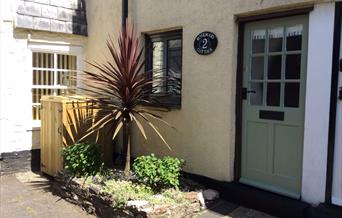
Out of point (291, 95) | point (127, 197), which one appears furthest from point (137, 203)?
point (291, 95)

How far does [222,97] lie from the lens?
4.95m

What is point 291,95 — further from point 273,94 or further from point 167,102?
point 167,102

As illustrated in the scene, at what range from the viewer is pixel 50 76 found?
7332 millimetres

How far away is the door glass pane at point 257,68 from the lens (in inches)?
185

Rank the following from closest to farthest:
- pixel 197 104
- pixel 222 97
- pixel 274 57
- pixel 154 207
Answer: pixel 154 207, pixel 274 57, pixel 222 97, pixel 197 104

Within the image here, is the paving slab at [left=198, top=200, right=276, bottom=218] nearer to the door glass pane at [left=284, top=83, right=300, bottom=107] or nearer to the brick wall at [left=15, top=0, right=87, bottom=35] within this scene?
the door glass pane at [left=284, top=83, right=300, bottom=107]

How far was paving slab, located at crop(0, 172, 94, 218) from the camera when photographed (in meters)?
5.05

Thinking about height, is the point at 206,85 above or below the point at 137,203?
above

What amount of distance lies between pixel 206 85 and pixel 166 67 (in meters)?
1.07

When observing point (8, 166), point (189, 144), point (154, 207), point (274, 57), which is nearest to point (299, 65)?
point (274, 57)

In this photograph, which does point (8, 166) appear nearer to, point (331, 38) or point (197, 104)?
point (197, 104)

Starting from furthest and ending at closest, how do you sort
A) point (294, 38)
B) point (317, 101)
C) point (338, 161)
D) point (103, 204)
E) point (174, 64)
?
point (174, 64) < point (103, 204) < point (294, 38) < point (317, 101) < point (338, 161)

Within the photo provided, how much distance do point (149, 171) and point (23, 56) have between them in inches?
146

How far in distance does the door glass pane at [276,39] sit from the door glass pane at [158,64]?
1.98 m
